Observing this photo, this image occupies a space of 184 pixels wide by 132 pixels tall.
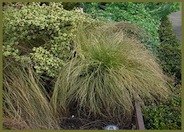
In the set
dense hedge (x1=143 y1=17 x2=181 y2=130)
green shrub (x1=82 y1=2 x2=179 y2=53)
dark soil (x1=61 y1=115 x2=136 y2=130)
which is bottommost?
dark soil (x1=61 y1=115 x2=136 y2=130)

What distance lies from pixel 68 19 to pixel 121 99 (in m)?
0.86

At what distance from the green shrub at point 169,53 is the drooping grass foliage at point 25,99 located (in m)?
1.45

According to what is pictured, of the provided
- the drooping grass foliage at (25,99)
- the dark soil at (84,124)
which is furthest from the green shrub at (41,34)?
the dark soil at (84,124)

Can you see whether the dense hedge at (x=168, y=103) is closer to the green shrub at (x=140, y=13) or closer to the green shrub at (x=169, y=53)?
the green shrub at (x=169, y=53)

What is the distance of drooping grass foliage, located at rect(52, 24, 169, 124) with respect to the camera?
3268 mm

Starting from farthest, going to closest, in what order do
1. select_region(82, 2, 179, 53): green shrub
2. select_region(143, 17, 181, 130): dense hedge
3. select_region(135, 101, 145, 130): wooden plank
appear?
select_region(82, 2, 179, 53): green shrub → select_region(143, 17, 181, 130): dense hedge → select_region(135, 101, 145, 130): wooden plank

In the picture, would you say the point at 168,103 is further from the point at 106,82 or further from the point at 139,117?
the point at 106,82

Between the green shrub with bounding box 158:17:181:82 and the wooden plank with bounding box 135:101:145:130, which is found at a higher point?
the green shrub with bounding box 158:17:181:82

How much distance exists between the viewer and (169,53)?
4.32m

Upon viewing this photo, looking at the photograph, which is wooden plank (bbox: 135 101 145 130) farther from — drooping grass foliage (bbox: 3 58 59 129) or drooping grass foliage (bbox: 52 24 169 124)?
drooping grass foliage (bbox: 3 58 59 129)

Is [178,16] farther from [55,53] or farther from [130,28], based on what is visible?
[55,53]

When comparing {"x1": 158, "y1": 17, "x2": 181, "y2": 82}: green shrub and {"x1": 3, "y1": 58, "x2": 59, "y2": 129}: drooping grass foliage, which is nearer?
{"x1": 3, "y1": 58, "x2": 59, "y2": 129}: drooping grass foliage

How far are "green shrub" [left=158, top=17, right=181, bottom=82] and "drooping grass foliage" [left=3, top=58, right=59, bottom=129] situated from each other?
145 centimetres

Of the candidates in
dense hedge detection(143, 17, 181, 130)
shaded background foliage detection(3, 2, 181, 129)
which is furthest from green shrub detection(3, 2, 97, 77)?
dense hedge detection(143, 17, 181, 130)
